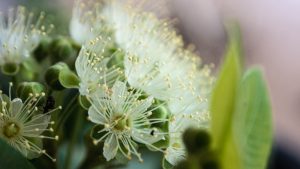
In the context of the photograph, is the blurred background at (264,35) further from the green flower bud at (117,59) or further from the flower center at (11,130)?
the flower center at (11,130)

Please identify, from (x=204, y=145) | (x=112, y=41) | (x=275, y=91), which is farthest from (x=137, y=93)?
(x=275, y=91)

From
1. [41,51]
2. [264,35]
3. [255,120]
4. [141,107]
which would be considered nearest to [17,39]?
[41,51]

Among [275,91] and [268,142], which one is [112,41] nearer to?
[268,142]

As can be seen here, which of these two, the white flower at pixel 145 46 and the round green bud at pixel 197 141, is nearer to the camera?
the round green bud at pixel 197 141

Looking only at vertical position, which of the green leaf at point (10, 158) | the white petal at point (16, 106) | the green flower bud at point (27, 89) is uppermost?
the green flower bud at point (27, 89)

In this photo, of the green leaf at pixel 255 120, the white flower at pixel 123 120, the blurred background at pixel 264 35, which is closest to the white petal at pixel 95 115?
the white flower at pixel 123 120

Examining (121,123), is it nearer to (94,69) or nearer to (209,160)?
(94,69)
